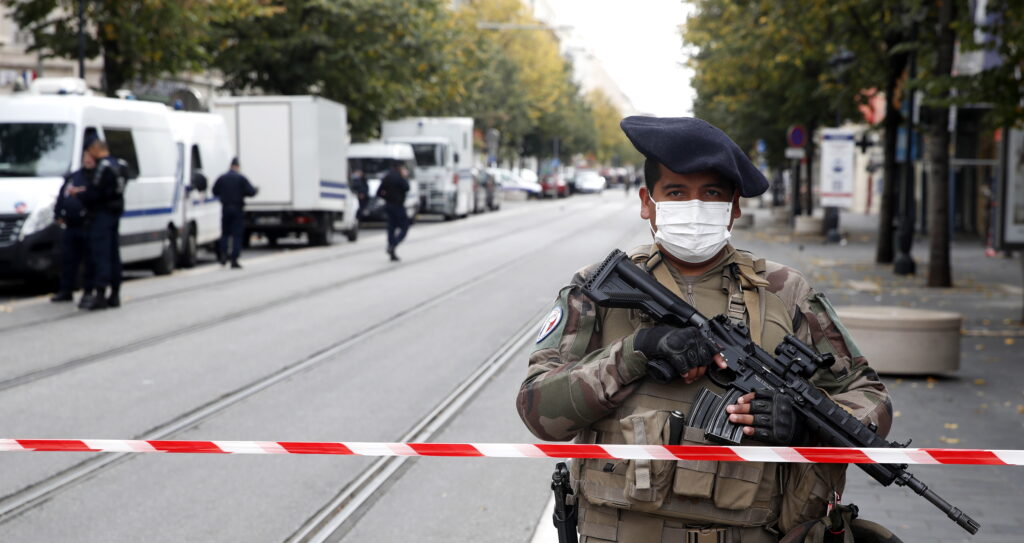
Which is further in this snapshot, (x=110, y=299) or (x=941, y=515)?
(x=110, y=299)

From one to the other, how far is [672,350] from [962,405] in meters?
6.91

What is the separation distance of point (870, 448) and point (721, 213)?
61 centimetres

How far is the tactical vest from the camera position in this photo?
2896 mm

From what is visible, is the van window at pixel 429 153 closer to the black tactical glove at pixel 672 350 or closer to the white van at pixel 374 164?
the white van at pixel 374 164

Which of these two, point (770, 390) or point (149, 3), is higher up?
point (149, 3)

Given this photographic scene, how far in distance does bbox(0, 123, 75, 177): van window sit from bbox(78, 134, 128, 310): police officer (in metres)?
2.71

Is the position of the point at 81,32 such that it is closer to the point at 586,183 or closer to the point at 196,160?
the point at 196,160

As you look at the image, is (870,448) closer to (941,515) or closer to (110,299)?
(941,515)

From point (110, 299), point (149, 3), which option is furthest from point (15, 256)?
point (149, 3)

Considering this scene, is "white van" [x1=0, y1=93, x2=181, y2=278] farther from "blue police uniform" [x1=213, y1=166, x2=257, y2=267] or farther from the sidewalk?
the sidewalk

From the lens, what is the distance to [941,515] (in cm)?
609

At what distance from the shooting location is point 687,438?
290 centimetres

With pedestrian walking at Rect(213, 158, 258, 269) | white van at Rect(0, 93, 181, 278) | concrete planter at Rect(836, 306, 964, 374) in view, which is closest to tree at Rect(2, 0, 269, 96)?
white van at Rect(0, 93, 181, 278)

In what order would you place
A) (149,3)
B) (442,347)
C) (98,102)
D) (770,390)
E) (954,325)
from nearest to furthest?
(770,390) < (954,325) < (442,347) < (98,102) < (149,3)
